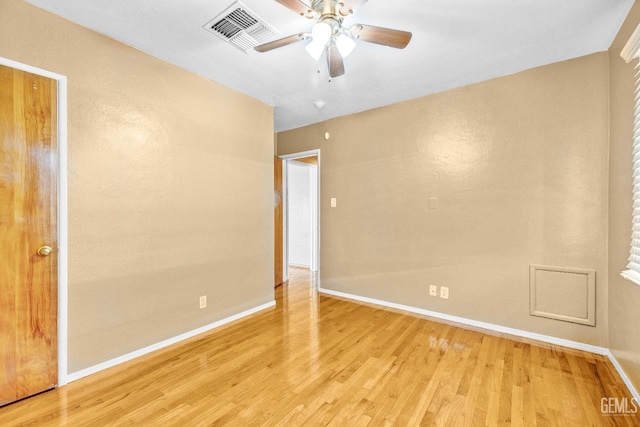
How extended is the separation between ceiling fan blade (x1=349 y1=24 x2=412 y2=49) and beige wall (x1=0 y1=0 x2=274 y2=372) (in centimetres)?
179

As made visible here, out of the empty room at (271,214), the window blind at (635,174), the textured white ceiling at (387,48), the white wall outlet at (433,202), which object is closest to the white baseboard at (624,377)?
the empty room at (271,214)

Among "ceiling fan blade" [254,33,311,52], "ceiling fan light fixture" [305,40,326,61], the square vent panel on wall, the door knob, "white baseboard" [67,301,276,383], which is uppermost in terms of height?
"ceiling fan blade" [254,33,311,52]

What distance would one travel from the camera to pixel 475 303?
9.62ft

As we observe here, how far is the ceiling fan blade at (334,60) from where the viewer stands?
6.22ft

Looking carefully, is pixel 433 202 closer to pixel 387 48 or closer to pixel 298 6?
pixel 387 48

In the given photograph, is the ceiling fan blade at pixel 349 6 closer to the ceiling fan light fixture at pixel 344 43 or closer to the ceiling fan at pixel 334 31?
the ceiling fan at pixel 334 31

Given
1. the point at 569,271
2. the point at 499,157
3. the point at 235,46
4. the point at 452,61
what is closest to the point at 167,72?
the point at 235,46

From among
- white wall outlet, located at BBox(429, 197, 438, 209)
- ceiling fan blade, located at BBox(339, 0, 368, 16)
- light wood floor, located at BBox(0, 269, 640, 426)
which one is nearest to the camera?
ceiling fan blade, located at BBox(339, 0, 368, 16)

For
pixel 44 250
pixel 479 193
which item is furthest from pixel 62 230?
pixel 479 193

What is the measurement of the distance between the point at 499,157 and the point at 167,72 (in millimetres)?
3245

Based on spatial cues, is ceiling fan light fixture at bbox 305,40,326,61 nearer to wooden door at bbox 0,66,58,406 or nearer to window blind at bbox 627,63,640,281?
wooden door at bbox 0,66,58,406

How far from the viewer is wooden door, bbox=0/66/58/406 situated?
1.74 metres

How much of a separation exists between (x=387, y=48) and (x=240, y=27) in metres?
1.15

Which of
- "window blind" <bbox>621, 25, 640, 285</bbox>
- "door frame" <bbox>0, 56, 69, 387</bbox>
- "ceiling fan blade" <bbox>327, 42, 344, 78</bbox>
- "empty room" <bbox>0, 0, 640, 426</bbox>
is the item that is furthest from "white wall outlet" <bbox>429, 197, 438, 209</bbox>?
"door frame" <bbox>0, 56, 69, 387</bbox>
